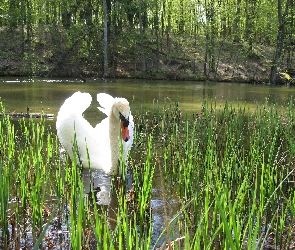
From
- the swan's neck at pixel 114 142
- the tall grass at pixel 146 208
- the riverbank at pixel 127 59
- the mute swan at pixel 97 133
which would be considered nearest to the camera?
the tall grass at pixel 146 208

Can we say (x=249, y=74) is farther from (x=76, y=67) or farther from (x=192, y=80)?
(x=76, y=67)

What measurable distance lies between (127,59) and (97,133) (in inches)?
1202

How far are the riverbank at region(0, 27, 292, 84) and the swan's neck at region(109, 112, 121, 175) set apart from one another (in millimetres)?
26342

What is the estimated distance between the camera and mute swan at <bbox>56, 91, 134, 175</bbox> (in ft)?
19.1

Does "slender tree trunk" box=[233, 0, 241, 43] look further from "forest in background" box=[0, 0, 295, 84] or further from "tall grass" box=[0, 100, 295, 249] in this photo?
"tall grass" box=[0, 100, 295, 249]

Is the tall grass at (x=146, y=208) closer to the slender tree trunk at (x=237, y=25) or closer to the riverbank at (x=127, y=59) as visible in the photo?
the riverbank at (x=127, y=59)

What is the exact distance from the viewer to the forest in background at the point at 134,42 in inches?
1336

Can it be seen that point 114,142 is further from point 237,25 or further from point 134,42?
point 237,25

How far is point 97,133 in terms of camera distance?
23.3ft

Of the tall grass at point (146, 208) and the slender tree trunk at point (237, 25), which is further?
the slender tree trunk at point (237, 25)

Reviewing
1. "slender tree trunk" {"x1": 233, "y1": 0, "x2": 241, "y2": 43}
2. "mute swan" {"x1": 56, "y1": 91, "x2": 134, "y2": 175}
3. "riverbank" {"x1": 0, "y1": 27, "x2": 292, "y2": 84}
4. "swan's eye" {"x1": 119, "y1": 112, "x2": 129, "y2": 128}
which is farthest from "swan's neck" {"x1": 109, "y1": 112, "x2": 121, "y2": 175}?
"slender tree trunk" {"x1": 233, "y1": 0, "x2": 241, "y2": 43}

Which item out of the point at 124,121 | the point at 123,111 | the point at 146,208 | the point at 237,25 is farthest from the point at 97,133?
the point at 237,25

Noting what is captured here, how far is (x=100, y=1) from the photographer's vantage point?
36938mm

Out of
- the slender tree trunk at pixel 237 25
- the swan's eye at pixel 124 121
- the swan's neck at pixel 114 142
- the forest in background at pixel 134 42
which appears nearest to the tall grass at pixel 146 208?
the swan's neck at pixel 114 142
